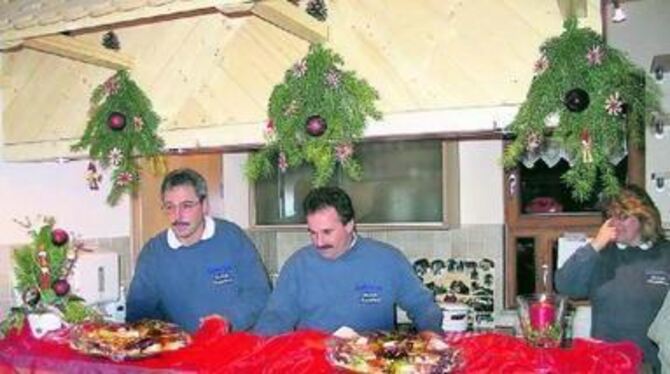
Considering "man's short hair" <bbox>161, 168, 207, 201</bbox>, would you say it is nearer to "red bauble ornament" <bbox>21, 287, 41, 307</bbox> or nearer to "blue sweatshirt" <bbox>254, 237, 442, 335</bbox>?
"blue sweatshirt" <bbox>254, 237, 442, 335</bbox>

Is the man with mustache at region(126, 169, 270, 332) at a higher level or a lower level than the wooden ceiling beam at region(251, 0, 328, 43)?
lower

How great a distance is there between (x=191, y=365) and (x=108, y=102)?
1.40m

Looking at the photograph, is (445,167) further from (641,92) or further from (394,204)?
(641,92)

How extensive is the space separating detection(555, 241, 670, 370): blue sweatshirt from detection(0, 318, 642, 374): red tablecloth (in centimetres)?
113

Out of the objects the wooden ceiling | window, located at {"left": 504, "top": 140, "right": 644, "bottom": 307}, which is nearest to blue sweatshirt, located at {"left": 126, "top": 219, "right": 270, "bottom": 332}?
the wooden ceiling

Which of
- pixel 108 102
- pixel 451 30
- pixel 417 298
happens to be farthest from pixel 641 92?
pixel 108 102

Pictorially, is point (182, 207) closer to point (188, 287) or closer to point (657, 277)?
point (188, 287)

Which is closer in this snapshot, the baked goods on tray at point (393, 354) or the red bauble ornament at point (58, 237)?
the baked goods on tray at point (393, 354)

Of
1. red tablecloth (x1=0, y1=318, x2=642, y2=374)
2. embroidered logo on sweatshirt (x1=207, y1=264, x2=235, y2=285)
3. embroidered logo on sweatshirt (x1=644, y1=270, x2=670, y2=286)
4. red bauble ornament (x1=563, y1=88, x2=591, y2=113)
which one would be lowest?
red tablecloth (x1=0, y1=318, x2=642, y2=374)

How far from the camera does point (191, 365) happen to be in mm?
1983

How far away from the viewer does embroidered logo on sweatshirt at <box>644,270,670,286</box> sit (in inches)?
118

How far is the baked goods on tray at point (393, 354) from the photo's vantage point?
5.63 feet

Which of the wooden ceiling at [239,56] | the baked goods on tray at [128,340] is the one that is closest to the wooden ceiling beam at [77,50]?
the wooden ceiling at [239,56]

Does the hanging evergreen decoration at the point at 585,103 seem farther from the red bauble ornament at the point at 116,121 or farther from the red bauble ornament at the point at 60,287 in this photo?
the red bauble ornament at the point at 60,287
